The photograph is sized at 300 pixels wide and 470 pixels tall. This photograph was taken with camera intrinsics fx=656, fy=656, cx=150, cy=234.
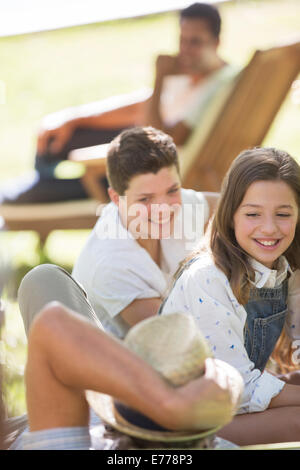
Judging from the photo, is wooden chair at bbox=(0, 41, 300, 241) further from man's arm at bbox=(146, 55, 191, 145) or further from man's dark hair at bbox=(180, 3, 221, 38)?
man's dark hair at bbox=(180, 3, 221, 38)

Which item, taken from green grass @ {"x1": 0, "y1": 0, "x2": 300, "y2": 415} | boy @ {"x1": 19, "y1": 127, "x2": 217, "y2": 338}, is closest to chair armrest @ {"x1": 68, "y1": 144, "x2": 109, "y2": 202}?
boy @ {"x1": 19, "y1": 127, "x2": 217, "y2": 338}

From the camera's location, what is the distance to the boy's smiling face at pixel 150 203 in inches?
94.3

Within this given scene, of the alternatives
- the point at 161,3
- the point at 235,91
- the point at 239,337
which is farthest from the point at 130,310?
the point at 161,3

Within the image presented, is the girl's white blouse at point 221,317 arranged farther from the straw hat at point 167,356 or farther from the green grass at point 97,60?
the green grass at point 97,60

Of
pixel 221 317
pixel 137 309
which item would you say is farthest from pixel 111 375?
pixel 137 309

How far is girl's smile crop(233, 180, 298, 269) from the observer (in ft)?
6.10

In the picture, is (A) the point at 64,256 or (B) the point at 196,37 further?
(A) the point at 64,256

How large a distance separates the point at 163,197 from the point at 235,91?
5.43ft

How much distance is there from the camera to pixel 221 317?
1.72 meters

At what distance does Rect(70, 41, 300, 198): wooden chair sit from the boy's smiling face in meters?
1.40

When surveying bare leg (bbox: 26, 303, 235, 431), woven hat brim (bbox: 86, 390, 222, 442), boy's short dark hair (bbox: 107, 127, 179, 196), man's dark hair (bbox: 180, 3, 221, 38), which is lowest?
woven hat brim (bbox: 86, 390, 222, 442)
